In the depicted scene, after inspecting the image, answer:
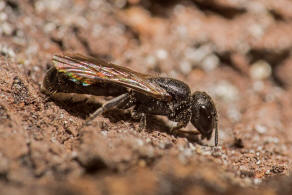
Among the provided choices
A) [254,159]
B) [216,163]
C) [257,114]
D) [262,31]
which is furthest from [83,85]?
[262,31]

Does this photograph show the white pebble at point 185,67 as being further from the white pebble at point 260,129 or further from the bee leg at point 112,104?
the bee leg at point 112,104

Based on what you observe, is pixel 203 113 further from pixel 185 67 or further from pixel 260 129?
pixel 185 67

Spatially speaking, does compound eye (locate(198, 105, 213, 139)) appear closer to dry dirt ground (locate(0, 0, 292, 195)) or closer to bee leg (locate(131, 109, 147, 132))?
dry dirt ground (locate(0, 0, 292, 195))

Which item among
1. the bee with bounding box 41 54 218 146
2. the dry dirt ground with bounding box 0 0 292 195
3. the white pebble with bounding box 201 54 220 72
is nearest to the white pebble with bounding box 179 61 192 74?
the dry dirt ground with bounding box 0 0 292 195

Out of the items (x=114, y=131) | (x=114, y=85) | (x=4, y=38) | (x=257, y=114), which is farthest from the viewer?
(x=257, y=114)

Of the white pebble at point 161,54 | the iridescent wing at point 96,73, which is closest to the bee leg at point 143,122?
the iridescent wing at point 96,73

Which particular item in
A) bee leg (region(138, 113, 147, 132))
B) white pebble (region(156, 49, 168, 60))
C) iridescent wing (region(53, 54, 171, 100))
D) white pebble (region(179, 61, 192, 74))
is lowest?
bee leg (region(138, 113, 147, 132))

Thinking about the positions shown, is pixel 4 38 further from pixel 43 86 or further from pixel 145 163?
pixel 145 163
